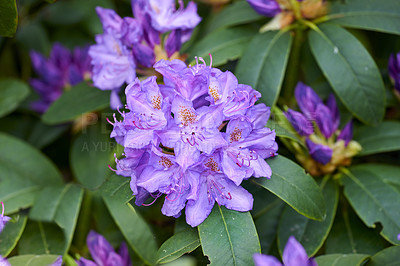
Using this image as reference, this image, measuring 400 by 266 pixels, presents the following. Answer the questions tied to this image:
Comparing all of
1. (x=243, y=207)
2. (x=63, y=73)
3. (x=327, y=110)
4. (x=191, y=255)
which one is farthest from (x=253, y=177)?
(x=63, y=73)

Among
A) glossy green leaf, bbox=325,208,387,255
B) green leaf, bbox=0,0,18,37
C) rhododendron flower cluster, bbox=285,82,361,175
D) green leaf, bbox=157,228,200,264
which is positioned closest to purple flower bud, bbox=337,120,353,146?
rhododendron flower cluster, bbox=285,82,361,175

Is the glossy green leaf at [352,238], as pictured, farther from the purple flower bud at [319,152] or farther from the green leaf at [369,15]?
the green leaf at [369,15]

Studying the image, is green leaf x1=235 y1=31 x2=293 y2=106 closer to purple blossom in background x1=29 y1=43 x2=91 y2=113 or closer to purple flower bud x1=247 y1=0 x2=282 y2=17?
purple flower bud x1=247 y1=0 x2=282 y2=17

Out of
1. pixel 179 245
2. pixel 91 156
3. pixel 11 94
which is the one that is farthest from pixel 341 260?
pixel 11 94

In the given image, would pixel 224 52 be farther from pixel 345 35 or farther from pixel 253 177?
pixel 253 177

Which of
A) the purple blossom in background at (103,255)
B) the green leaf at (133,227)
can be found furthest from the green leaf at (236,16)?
the purple blossom in background at (103,255)

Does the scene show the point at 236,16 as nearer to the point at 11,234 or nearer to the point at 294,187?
the point at 294,187
